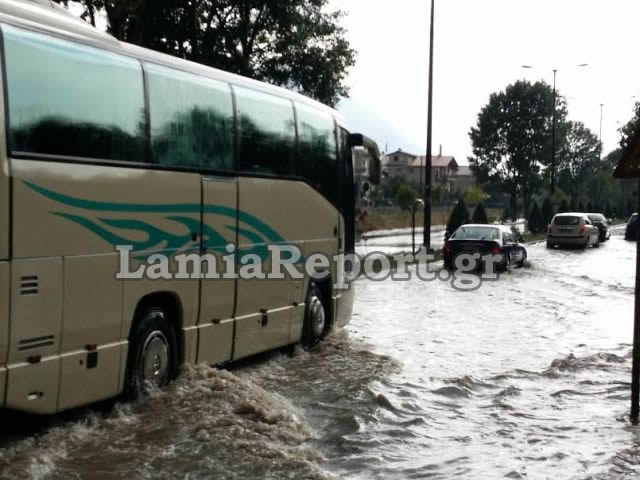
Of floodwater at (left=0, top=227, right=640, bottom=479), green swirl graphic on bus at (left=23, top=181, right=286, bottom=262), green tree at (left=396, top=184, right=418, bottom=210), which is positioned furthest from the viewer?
green tree at (left=396, top=184, right=418, bottom=210)

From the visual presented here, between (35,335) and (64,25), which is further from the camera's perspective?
(64,25)

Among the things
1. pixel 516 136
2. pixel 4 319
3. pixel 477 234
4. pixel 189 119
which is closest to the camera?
pixel 4 319

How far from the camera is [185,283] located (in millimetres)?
9492

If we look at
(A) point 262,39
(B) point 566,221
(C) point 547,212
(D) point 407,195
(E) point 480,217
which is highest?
(A) point 262,39

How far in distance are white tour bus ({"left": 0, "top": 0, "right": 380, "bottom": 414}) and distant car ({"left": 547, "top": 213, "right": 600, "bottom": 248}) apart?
3305 cm

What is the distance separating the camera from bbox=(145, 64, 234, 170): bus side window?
898 cm

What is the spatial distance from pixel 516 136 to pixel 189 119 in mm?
87629

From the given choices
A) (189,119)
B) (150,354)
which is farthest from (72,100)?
(150,354)

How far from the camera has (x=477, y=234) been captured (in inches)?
1118

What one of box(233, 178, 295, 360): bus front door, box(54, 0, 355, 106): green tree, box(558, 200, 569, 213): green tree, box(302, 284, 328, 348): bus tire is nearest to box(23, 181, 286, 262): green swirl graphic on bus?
box(233, 178, 295, 360): bus front door

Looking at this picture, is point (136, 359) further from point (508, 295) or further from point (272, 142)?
point (508, 295)

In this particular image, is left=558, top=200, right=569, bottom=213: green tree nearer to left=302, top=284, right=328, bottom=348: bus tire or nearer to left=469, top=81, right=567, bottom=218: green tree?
left=469, top=81, right=567, bottom=218: green tree

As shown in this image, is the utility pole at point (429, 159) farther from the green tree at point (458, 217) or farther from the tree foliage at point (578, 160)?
the tree foliage at point (578, 160)

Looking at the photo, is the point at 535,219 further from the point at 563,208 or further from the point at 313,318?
the point at 313,318
